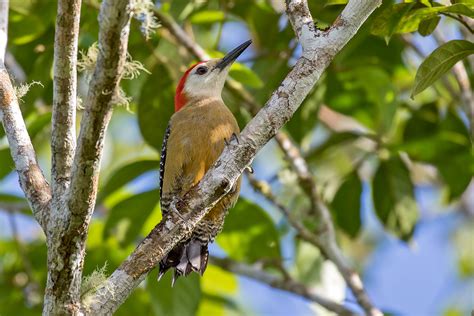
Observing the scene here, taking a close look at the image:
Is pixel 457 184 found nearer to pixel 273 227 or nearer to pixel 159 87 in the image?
pixel 273 227

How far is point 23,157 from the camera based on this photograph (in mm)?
3816

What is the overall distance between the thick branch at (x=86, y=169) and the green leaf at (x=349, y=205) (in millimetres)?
3507

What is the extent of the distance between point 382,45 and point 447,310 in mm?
3914

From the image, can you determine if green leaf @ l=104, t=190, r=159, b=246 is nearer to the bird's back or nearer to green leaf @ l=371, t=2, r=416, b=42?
the bird's back

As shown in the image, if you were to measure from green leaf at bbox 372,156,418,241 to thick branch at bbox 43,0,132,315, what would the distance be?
11.6 ft

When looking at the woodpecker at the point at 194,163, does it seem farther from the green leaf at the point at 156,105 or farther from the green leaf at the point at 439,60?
the green leaf at the point at 439,60

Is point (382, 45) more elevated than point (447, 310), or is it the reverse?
point (382, 45)

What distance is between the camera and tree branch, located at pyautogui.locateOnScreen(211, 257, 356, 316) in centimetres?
599

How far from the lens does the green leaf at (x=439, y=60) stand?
417cm

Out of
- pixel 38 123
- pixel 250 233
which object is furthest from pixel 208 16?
pixel 250 233

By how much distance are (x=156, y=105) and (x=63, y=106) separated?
9.20 feet

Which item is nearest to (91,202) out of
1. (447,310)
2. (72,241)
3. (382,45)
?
(72,241)

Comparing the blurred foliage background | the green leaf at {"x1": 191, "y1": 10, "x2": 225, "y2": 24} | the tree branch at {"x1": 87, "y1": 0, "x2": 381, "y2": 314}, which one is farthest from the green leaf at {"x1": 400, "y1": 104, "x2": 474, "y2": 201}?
the tree branch at {"x1": 87, "y1": 0, "x2": 381, "y2": 314}

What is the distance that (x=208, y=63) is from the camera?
657 centimetres
